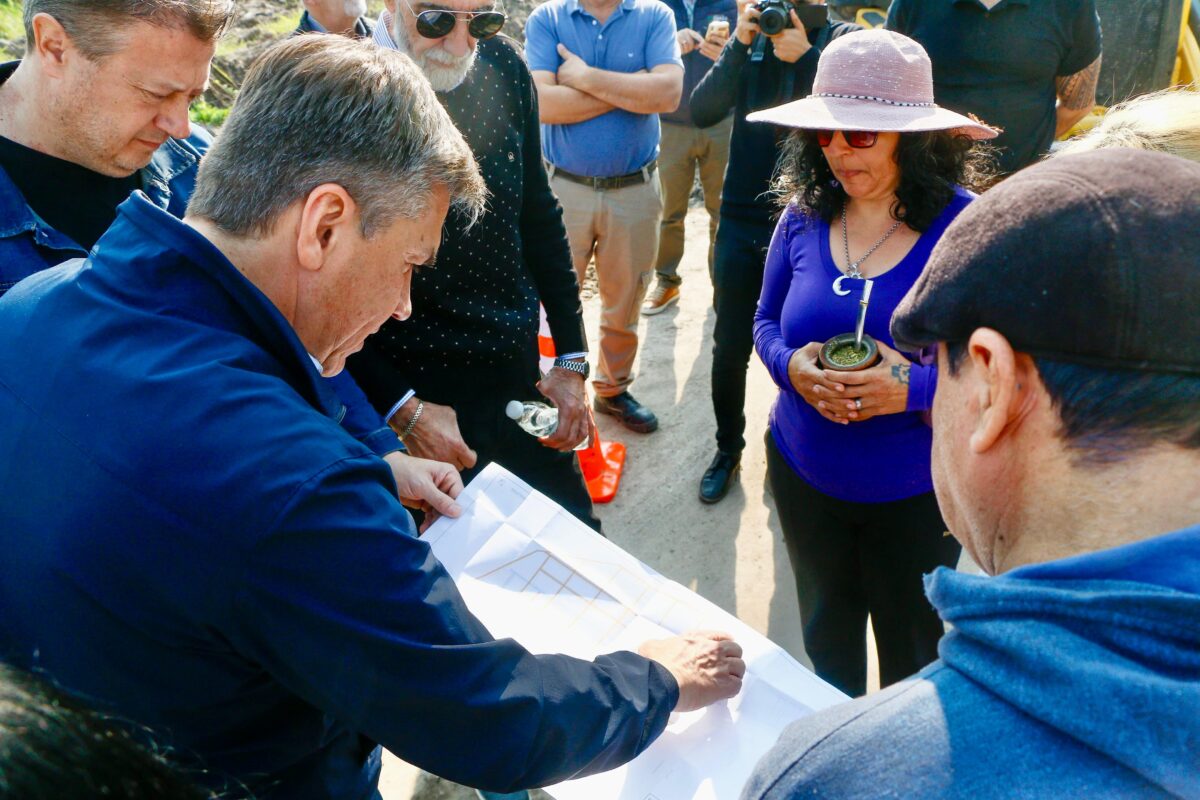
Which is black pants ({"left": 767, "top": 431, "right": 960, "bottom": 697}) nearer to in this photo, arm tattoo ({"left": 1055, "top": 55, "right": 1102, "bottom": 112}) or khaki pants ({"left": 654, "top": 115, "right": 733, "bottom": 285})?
arm tattoo ({"left": 1055, "top": 55, "right": 1102, "bottom": 112})

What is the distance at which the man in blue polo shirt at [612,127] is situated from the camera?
4.02m

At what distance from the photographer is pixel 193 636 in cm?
109

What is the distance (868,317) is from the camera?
82.7 inches

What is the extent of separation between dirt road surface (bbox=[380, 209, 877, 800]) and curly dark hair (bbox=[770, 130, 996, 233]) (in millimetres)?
1506

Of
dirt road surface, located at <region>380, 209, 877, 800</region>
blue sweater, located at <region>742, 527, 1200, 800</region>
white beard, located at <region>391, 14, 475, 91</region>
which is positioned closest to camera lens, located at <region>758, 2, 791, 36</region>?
white beard, located at <region>391, 14, 475, 91</region>

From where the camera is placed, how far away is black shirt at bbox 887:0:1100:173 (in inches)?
128

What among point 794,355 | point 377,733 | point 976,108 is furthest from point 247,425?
point 976,108

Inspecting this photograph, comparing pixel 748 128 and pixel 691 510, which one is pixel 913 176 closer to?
pixel 748 128

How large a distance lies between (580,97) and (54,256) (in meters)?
2.60

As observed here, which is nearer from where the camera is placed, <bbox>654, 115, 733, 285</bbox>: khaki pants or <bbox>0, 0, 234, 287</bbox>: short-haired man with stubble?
<bbox>0, 0, 234, 287</bbox>: short-haired man with stubble

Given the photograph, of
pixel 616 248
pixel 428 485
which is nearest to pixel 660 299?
pixel 616 248

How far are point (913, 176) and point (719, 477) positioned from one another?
1.85 meters

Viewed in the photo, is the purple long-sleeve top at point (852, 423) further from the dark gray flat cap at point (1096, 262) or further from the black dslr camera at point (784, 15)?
the dark gray flat cap at point (1096, 262)

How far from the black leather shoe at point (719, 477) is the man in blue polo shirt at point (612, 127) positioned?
51 centimetres
